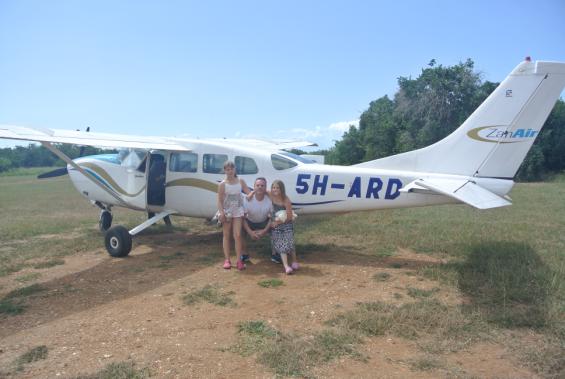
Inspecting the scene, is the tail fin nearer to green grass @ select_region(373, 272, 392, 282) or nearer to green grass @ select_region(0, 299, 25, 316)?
green grass @ select_region(373, 272, 392, 282)

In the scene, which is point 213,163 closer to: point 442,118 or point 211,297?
point 211,297

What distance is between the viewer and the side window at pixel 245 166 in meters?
7.02

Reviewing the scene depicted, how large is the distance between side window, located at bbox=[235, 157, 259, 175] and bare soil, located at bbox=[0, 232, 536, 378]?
1.62m

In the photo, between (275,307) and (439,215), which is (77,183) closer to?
(275,307)

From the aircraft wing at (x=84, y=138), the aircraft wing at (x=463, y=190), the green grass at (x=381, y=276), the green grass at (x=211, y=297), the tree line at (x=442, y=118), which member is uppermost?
the tree line at (x=442, y=118)

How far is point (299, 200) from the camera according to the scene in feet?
22.2

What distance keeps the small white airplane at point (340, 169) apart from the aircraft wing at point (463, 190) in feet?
0.04

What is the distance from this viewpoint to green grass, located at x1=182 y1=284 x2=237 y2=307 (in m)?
4.55

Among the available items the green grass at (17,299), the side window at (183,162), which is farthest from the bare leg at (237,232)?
the green grass at (17,299)

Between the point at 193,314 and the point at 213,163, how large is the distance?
3614mm

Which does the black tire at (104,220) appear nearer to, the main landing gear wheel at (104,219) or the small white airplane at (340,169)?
the main landing gear wheel at (104,219)

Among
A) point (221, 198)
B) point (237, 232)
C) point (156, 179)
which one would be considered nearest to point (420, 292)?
point (237, 232)

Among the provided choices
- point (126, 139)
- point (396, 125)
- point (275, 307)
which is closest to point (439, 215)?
point (275, 307)

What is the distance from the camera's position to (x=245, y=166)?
707 centimetres
